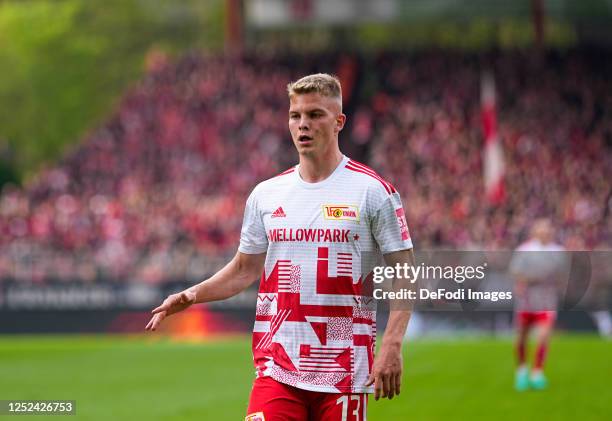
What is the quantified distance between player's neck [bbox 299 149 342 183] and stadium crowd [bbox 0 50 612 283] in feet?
69.1

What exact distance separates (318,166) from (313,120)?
271mm

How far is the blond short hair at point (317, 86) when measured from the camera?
20.1ft

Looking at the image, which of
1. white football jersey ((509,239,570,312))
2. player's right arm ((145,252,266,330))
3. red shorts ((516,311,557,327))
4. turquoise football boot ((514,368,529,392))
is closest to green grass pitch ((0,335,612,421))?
turquoise football boot ((514,368,529,392))

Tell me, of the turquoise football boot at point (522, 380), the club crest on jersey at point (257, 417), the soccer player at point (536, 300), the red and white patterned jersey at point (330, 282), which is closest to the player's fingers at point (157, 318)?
the red and white patterned jersey at point (330, 282)

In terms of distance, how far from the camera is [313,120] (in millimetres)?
6141

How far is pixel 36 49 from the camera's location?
68.2 meters

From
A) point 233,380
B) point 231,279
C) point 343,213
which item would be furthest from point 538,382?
point 343,213

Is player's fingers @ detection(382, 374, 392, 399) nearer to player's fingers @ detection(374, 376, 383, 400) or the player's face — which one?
player's fingers @ detection(374, 376, 383, 400)

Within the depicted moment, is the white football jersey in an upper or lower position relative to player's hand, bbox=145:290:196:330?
lower

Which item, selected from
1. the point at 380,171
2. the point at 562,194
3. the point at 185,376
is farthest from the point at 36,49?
the point at 185,376

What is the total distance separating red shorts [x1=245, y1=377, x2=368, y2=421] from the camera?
6.08 m

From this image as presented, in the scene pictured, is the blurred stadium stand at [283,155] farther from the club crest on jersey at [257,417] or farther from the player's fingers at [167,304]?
the club crest on jersey at [257,417]

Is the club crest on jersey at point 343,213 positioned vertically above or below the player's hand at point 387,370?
above

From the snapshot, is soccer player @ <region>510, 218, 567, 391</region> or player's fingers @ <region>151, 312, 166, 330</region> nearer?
player's fingers @ <region>151, 312, 166, 330</region>
